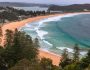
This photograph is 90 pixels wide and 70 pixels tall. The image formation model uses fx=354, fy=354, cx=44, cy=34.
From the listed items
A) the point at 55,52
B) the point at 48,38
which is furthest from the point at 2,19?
the point at 55,52

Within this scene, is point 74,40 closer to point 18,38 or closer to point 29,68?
point 18,38

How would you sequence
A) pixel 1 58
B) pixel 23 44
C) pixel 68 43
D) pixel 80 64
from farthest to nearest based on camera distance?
1. pixel 68 43
2. pixel 23 44
3. pixel 1 58
4. pixel 80 64

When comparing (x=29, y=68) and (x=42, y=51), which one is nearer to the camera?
(x=29, y=68)

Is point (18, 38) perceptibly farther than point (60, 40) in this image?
No

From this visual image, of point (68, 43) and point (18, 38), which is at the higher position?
point (18, 38)

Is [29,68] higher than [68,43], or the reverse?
[29,68]

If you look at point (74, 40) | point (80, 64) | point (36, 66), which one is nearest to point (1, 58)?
point (80, 64)

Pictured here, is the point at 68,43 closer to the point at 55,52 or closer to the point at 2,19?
the point at 55,52

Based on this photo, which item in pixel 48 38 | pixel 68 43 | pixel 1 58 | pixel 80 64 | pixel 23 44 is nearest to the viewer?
pixel 80 64

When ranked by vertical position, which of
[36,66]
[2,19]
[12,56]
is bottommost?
[2,19]
